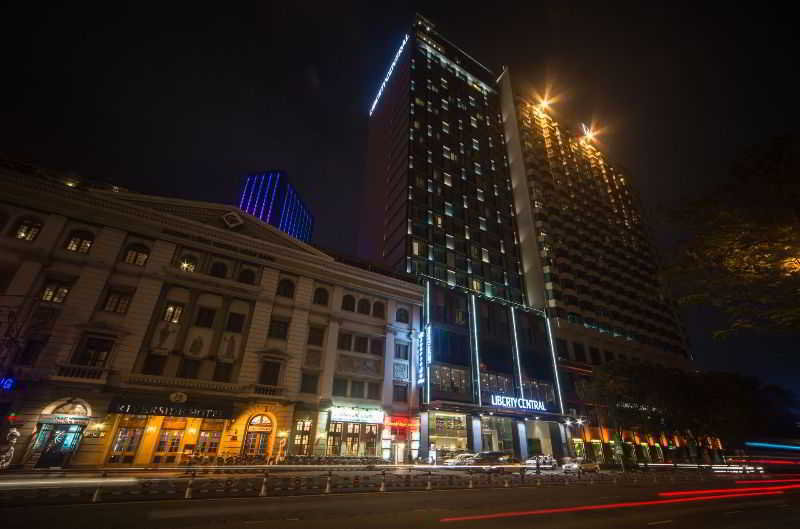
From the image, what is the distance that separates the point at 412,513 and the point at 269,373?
2185cm

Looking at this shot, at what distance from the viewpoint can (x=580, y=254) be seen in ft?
217

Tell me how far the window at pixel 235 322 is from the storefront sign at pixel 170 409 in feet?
20.9

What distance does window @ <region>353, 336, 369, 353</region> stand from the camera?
3563 cm

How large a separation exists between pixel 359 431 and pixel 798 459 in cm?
9613

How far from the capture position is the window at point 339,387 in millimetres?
32959

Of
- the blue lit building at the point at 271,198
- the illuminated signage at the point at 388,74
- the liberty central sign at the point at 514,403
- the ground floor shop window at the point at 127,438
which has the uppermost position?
the blue lit building at the point at 271,198

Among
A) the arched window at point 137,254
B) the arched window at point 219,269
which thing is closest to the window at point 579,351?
the arched window at point 219,269

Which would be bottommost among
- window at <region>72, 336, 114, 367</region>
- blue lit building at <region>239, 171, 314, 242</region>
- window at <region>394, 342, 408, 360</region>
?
window at <region>72, 336, 114, 367</region>

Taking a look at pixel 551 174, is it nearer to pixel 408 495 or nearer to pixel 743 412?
pixel 743 412

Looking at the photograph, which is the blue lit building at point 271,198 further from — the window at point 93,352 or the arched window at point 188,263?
the window at point 93,352

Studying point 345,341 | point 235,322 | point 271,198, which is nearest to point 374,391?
point 345,341

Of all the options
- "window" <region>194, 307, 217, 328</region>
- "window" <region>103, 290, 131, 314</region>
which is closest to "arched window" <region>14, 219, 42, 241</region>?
"window" <region>103, 290, 131, 314</region>

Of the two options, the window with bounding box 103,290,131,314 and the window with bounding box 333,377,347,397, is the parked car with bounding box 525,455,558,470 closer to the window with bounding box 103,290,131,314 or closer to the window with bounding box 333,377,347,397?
the window with bounding box 333,377,347,397

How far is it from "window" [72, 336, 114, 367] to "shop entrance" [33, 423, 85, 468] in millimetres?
4127
